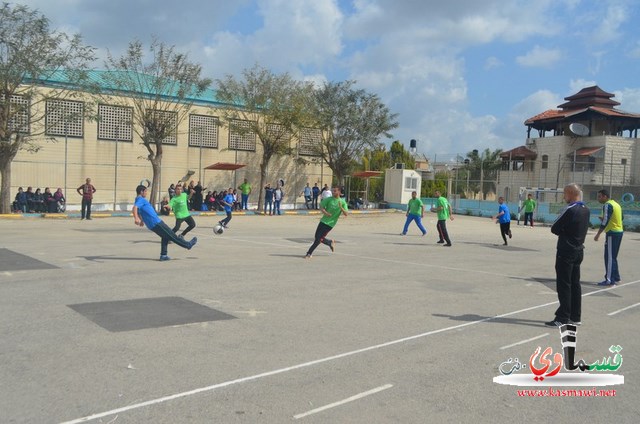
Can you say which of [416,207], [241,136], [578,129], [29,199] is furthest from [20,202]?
[578,129]

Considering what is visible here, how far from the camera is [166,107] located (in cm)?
3189

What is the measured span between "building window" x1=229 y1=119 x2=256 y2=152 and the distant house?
699 inches

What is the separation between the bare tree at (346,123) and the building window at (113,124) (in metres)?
12.1

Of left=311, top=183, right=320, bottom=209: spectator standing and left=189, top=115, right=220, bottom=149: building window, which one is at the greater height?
left=189, top=115, right=220, bottom=149: building window

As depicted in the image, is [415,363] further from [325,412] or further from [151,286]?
[151,286]

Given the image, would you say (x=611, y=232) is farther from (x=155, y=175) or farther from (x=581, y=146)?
(x=581, y=146)

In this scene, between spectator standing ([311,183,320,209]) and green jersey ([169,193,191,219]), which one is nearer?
→ green jersey ([169,193,191,219])

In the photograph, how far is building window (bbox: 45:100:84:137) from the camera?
2789 centimetres

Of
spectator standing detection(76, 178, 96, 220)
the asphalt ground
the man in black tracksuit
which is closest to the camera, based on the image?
the asphalt ground

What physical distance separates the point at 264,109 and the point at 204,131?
13.1ft

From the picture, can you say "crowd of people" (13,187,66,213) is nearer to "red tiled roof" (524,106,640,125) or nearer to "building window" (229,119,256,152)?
"building window" (229,119,256,152)

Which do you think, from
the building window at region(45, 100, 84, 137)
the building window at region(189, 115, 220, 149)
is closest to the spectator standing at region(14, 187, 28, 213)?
the building window at region(45, 100, 84, 137)

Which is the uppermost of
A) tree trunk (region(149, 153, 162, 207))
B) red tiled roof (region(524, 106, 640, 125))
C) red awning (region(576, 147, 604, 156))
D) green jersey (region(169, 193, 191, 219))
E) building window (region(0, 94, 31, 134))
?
red tiled roof (region(524, 106, 640, 125))

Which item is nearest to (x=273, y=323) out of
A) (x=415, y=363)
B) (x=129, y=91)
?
(x=415, y=363)
